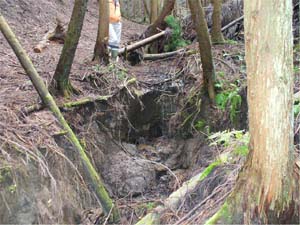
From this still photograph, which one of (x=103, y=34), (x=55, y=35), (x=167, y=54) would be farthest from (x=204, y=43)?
(x=55, y=35)

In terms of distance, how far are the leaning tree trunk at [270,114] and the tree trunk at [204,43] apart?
3.77 metres

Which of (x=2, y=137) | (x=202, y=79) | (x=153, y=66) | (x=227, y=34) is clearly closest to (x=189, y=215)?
(x=2, y=137)

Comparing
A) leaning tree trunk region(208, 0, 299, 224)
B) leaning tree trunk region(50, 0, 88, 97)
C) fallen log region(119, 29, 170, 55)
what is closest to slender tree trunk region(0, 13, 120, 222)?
leaning tree trunk region(50, 0, 88, 97)

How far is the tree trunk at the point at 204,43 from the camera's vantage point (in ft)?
22.3

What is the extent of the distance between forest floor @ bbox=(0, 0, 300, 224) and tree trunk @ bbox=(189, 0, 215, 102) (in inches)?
13.2

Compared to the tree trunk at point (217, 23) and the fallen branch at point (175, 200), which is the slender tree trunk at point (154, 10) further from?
the fallen branch at point (175, 200)

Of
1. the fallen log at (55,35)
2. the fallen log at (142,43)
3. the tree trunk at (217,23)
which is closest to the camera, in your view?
the tree trunk at (217,23)

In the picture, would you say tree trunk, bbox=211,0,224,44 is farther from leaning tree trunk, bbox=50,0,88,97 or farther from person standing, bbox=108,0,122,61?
leaning tree trunk, bbox=50,0,88,97

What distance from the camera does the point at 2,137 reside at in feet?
15.6

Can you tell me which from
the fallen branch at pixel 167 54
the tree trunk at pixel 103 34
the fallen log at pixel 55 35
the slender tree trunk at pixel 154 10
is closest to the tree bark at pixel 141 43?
the fallen branch at pixel 167 54

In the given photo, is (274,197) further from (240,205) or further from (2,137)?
(2,137)

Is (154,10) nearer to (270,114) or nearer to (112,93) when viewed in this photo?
(112,93)

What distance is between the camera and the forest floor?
4.31 meters

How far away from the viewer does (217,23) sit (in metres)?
8.74
